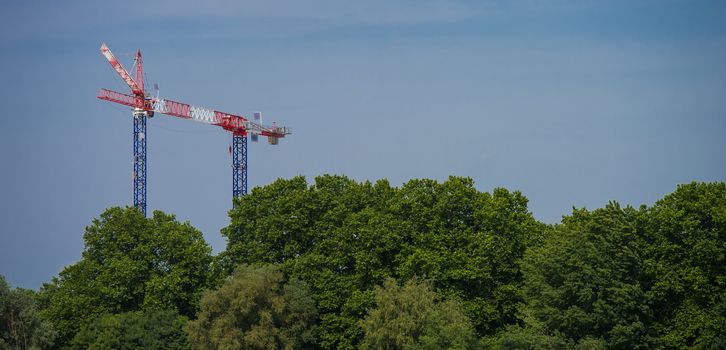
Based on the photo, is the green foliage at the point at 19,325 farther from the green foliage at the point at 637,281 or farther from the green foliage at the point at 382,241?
the green foliage at the point at 637,281

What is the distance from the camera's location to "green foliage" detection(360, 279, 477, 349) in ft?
226

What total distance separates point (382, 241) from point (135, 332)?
55.6ft

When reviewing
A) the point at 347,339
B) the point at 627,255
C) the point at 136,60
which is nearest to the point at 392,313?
the point at 347,339

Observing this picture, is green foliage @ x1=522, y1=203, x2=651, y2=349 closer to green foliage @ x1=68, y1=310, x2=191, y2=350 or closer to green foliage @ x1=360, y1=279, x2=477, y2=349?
green foliage @ x1=360, y1=279, x2=477, y2=349

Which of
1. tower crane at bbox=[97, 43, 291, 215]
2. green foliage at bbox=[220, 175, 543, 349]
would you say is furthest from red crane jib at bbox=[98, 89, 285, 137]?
green foliage at bbox=[220, 175, 543, 349]

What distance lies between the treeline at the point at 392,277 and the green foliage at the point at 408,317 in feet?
0.36

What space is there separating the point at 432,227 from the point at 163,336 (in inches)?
745

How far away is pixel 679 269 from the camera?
67.7m

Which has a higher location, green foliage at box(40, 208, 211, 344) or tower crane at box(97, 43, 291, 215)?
tower crane at box(97, 43, 291, 215)

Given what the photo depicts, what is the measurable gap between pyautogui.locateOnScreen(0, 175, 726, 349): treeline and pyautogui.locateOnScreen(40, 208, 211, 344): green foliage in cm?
13

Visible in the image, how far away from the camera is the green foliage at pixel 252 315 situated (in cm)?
7219

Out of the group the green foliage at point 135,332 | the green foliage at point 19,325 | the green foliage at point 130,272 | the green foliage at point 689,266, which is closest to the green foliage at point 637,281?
the green foliage at point 689,266

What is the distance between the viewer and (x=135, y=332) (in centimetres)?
7581

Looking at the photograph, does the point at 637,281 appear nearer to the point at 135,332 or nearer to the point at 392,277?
the point at 392,277
